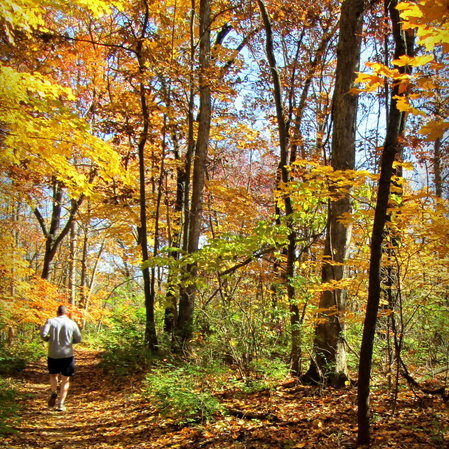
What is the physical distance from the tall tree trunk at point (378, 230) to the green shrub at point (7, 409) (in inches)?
165

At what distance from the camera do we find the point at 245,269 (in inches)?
268

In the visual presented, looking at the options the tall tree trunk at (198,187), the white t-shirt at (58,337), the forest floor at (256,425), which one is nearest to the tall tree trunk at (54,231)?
the tall tree trunk at (198,187)

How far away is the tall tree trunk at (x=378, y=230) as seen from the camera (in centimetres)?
280

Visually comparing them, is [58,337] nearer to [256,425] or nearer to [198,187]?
[256,425]

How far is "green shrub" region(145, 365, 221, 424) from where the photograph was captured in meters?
4.53

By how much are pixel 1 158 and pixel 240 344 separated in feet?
16.8

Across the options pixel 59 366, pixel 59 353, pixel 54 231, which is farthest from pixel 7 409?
pixel 54 231

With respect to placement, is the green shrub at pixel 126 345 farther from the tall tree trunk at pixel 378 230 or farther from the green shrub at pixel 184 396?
the tall tree trunk at pixel 378 230

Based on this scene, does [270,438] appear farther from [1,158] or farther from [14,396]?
[1,158]

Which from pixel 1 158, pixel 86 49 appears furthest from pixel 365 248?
pixel 86 49

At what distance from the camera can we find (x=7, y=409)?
17.2 feet

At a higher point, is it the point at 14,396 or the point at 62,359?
the point at 62,359

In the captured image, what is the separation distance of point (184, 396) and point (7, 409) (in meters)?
2.84

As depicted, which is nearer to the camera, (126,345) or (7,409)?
(7,409)
